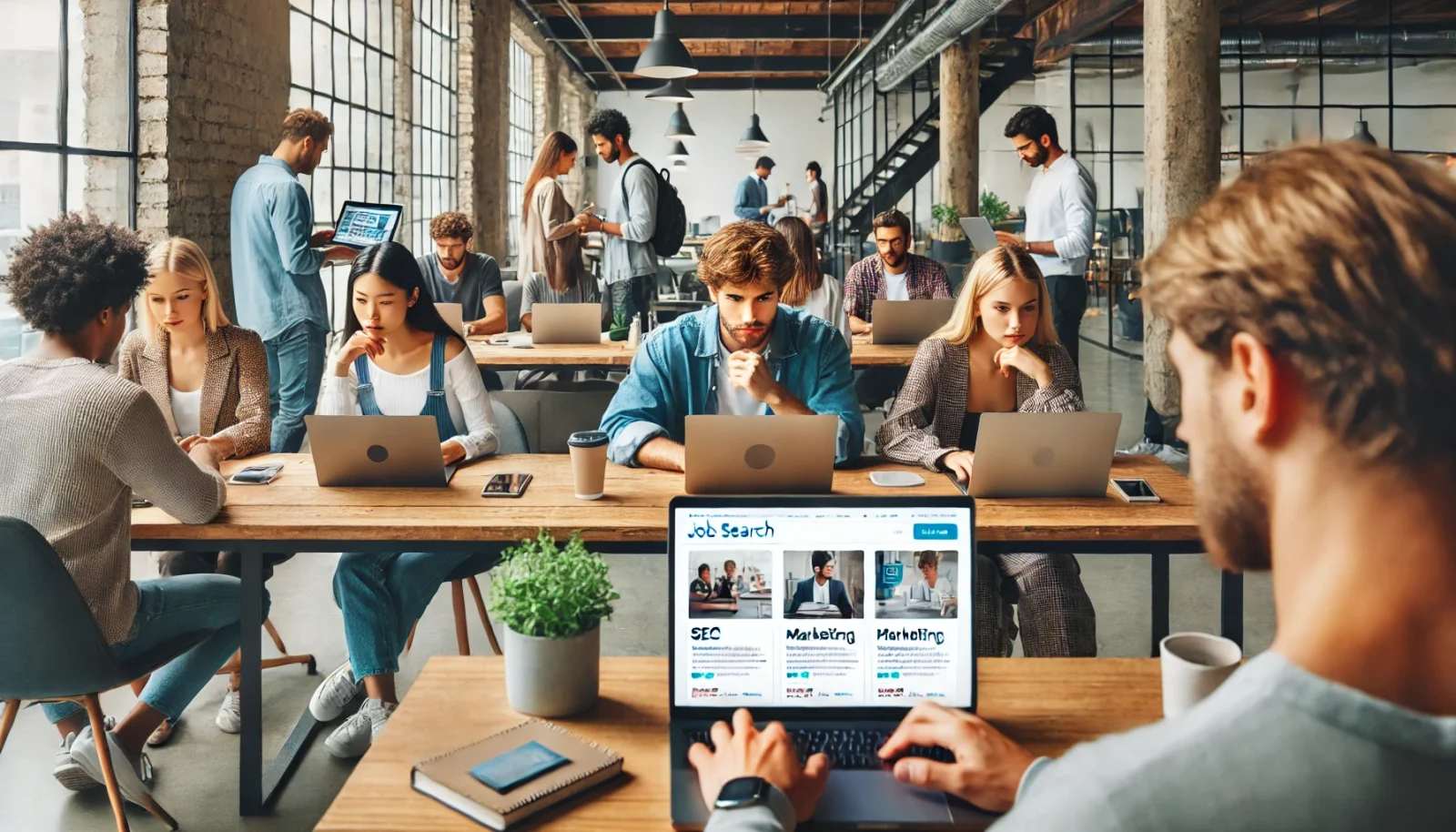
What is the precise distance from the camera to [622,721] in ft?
5.17

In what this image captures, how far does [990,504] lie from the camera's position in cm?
253

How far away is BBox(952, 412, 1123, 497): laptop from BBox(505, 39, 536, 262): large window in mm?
12558

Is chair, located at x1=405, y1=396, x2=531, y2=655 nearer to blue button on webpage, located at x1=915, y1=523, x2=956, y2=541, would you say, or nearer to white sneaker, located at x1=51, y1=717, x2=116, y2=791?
white sneaker, located at x1=51, y1=717, x2=116, y2=791

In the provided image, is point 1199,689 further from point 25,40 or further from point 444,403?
point 25,40

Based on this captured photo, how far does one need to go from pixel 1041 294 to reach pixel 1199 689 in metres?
2.00

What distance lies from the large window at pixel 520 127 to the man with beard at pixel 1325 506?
14214 mm

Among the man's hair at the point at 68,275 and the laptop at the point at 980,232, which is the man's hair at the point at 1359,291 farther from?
the laptop at the point at 980,232

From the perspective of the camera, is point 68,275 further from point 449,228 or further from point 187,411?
point 449,228

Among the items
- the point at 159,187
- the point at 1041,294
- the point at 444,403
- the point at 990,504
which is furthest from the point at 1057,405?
the point at 159,187

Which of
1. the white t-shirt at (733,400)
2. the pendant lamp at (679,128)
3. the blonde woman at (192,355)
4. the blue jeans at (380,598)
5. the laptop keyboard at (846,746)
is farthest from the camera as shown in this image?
the pendant lamp at (679,128)

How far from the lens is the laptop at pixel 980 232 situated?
6.51 m

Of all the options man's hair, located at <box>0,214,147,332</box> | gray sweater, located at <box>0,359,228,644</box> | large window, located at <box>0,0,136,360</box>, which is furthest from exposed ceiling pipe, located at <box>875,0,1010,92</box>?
gray sweater, located at <box>0,359,228,644</box>

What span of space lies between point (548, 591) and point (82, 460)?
1240mm

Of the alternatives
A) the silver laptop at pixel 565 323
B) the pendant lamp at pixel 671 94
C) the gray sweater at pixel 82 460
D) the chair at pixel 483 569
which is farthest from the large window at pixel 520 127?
the gray sweater at pixel 82 460
